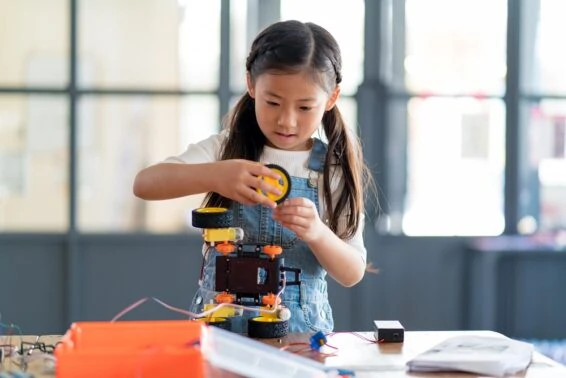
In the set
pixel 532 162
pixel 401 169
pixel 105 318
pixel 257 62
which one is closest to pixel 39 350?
pixel 257 62

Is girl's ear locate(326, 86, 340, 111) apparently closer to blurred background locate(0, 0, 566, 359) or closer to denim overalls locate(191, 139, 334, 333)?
denim overalls locate(191, 139, 334, 333)

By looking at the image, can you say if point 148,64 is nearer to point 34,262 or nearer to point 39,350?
point 34,262

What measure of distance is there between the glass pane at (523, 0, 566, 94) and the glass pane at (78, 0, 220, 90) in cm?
130

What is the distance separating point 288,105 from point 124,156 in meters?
2.01

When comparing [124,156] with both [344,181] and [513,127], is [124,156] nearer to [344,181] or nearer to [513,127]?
[513,127]

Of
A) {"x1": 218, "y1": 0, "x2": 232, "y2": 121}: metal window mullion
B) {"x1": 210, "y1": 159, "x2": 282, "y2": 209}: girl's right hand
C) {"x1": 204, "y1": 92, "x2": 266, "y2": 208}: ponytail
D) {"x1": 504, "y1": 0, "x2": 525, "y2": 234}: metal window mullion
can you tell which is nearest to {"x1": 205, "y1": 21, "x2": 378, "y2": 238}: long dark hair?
{"x1": 204, "y1": 92, "x2": 266, "y2": 208}: ponytail

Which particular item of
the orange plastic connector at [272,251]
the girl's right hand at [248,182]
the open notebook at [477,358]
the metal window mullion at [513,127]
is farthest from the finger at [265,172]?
the metal window mullion at [513,127]

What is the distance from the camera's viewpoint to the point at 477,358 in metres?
1.26

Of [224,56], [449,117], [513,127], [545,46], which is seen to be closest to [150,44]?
[224,56]

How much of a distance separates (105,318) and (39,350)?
6.91ft

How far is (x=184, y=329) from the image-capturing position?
3.69 feet

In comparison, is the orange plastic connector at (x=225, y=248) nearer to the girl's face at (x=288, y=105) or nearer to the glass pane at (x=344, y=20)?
the girl's face at (x=288, y=105)

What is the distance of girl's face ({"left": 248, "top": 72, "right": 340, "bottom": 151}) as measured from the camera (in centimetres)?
151

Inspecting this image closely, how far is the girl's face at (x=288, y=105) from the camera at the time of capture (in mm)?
1514
